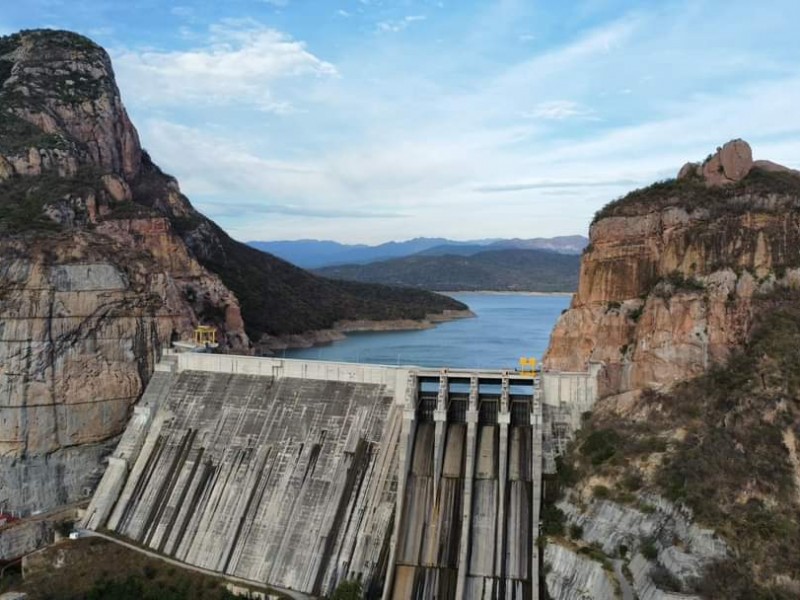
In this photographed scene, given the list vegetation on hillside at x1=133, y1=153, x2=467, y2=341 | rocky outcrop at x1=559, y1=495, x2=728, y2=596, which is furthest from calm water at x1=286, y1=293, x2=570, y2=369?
rocky outcrop at x1=559, y1=495, x2=728, y2=596

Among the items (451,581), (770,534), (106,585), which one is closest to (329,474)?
(451,581)

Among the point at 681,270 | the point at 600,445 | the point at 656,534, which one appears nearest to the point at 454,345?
the point at 681,270

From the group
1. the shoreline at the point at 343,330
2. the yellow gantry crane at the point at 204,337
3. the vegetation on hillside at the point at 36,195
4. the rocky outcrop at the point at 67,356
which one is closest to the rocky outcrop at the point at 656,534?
the yellow gantry crane at the point at 204,337

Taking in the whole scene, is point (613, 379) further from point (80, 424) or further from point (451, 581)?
point (80, 424)

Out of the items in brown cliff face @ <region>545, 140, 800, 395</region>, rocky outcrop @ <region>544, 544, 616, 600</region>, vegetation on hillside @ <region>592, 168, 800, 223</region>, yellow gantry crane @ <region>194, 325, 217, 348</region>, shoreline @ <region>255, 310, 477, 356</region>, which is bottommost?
rocky outcrop @ <region>544, 544, 616, 600</region>

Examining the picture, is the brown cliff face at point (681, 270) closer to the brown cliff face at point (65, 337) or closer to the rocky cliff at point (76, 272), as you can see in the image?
the brown cliff face at point (65, 337)

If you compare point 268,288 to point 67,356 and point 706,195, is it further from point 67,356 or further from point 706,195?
point 706,195

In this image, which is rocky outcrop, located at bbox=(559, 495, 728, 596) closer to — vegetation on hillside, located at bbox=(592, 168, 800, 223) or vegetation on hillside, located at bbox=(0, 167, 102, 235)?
vegetation on hillside, located at bbox=(592, 168, 800, 223)
